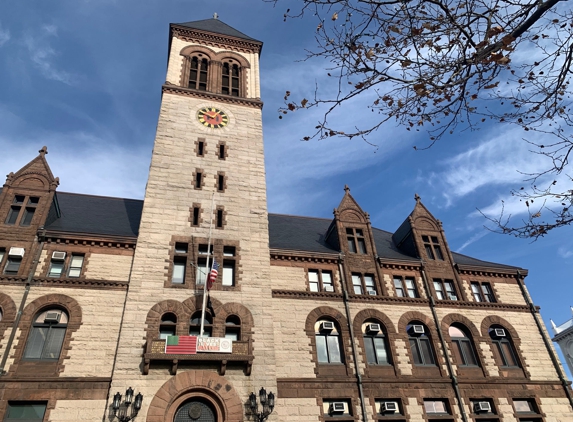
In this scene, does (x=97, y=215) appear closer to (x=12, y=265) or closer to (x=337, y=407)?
(x=12, y=265)

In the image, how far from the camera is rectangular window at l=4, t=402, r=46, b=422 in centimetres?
1678

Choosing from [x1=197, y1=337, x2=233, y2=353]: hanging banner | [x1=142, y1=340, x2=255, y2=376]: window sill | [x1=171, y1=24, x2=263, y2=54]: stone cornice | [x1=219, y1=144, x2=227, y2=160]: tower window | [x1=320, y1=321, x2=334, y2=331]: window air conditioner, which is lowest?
[x1=142, y1=340, x2=255, y2=376]: window sill

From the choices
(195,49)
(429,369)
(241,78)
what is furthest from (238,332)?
(195,49)

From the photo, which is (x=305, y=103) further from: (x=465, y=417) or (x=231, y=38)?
(x=231, y=38)

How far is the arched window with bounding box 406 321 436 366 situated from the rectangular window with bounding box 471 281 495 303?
5213mm

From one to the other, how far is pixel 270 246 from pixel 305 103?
17.2 metres

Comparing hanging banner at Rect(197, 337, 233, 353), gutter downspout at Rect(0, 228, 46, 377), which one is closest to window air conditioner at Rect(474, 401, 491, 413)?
hanging banner at Rect(197, 337, 233, 353)

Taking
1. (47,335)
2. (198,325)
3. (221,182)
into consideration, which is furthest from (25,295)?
(221,182)

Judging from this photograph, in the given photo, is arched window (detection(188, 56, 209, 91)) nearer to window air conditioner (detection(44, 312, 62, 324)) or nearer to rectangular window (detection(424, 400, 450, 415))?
window air conditioner (detection(44, 312, 62, 324))

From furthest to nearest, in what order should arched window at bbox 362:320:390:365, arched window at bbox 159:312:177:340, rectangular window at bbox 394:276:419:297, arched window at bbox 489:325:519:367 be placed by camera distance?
rectangular window at bbox 394:276:419:297 < arched window at bbox 489:325:519:367 < arched window at bbox 362:320:390:365 < arched window at bbox 159:312:177:340

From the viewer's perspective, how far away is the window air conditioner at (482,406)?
21.9 meters

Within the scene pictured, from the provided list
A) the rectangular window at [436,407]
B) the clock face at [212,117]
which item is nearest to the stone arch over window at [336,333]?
the rectangular window at [436,407]

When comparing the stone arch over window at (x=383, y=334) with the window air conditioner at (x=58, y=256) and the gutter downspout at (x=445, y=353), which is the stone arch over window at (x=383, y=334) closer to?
the gutter downspout at (x=445, y=353)

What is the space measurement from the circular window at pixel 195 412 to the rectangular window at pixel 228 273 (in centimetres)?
638
